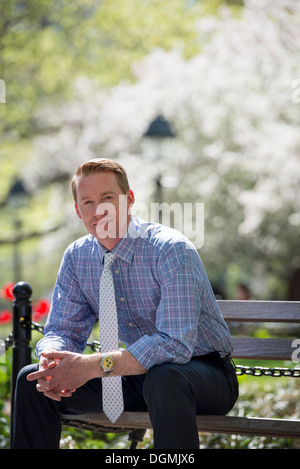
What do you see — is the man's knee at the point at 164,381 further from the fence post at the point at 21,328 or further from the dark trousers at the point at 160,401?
the fence post at the point at 21,328

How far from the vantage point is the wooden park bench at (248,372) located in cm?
309

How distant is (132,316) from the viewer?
335 centimetres

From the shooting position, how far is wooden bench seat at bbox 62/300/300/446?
3084 millimetres

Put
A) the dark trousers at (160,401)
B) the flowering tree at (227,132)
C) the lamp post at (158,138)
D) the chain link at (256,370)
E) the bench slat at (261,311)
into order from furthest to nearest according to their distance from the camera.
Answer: the flowering tree at (227,132), the lamp post at (158,138), the bench slat at (261,311), the chain link at (256,370), the dark trousers at (160,401)

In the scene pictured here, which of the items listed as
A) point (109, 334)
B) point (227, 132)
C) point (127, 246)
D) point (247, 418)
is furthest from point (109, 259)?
point (227, 132)

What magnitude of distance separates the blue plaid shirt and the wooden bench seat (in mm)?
350

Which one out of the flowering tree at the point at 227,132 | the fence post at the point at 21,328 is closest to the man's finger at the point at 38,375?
the fence post at the point at 21,328

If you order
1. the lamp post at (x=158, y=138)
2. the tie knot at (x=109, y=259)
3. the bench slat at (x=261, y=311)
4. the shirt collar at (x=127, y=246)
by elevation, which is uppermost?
the lamp post at (x=158, y=138)

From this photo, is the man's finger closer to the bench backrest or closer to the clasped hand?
the clasped hand


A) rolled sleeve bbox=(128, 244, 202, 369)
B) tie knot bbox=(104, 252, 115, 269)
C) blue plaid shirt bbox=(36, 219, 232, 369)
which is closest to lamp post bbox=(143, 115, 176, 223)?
blue plaid shirt bbox=(36, 219, 232, 369)

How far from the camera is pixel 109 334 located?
3199mm

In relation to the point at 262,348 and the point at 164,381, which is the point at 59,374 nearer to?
the point at 164,381

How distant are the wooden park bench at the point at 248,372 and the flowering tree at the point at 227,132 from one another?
27.6 ft
